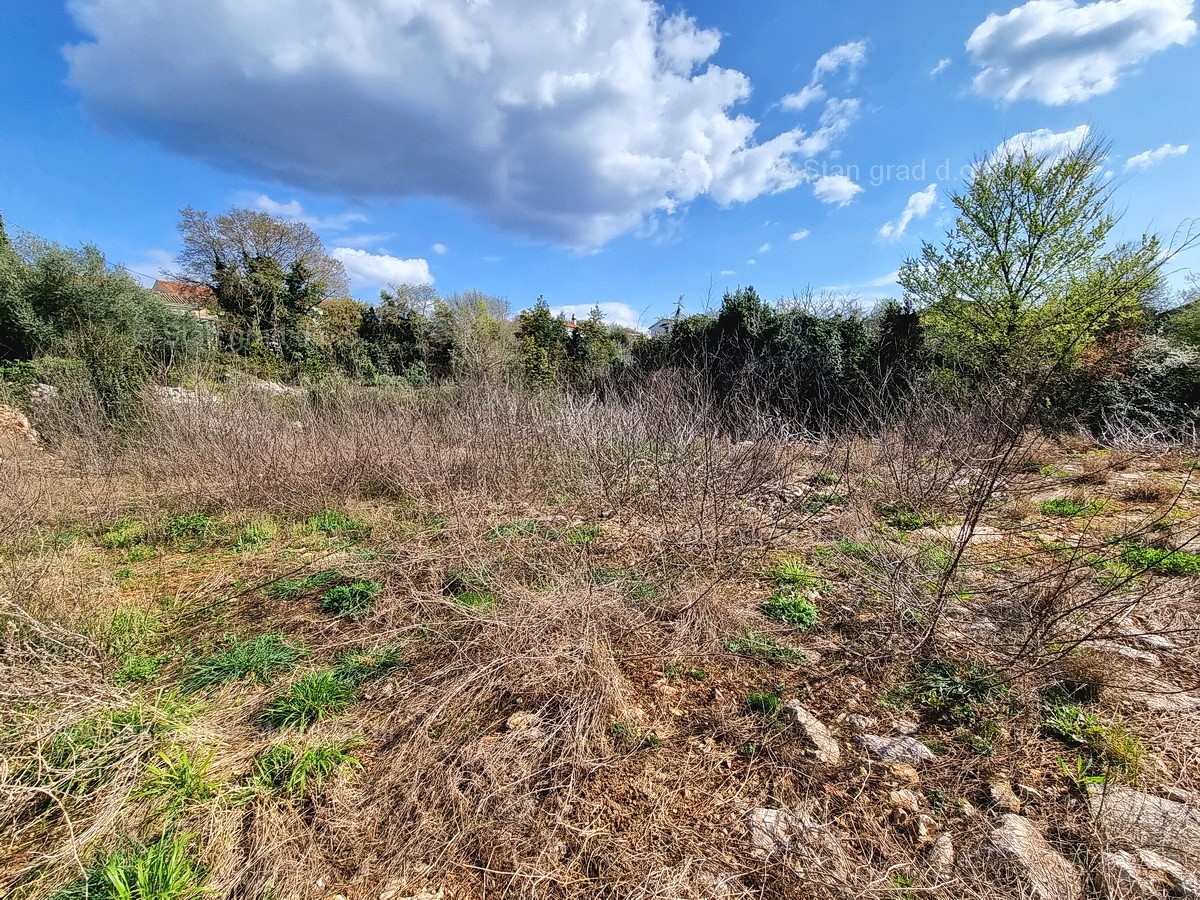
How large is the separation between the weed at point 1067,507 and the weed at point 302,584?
701 centimetres

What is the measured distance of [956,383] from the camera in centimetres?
712

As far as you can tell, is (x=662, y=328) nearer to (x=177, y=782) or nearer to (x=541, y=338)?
(x=541, y=338)

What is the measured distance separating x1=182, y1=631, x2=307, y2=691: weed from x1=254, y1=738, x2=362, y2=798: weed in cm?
70

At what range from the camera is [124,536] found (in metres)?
4.67

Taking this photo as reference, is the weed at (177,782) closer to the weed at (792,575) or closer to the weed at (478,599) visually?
the weed at (478,599)

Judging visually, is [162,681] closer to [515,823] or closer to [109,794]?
[109,794]

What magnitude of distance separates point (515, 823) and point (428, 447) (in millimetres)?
4687

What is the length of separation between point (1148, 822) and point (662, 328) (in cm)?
1219

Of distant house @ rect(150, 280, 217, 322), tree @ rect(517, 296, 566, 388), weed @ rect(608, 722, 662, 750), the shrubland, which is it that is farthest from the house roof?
weed @ rect(608, 722, 662, 750)

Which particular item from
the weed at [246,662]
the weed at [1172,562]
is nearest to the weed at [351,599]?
the weed at [246,662]

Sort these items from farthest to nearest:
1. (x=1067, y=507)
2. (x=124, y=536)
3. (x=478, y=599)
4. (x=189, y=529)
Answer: (x=1067, y=507) → (x=189, y=529) → (x=124, y=536) → (x=478, y=599)

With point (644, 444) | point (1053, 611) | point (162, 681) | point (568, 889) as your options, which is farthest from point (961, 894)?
point (644, 444)

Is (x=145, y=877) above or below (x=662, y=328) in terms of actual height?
below

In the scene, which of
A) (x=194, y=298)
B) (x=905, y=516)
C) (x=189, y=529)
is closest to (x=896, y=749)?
(x=905, y=516)
